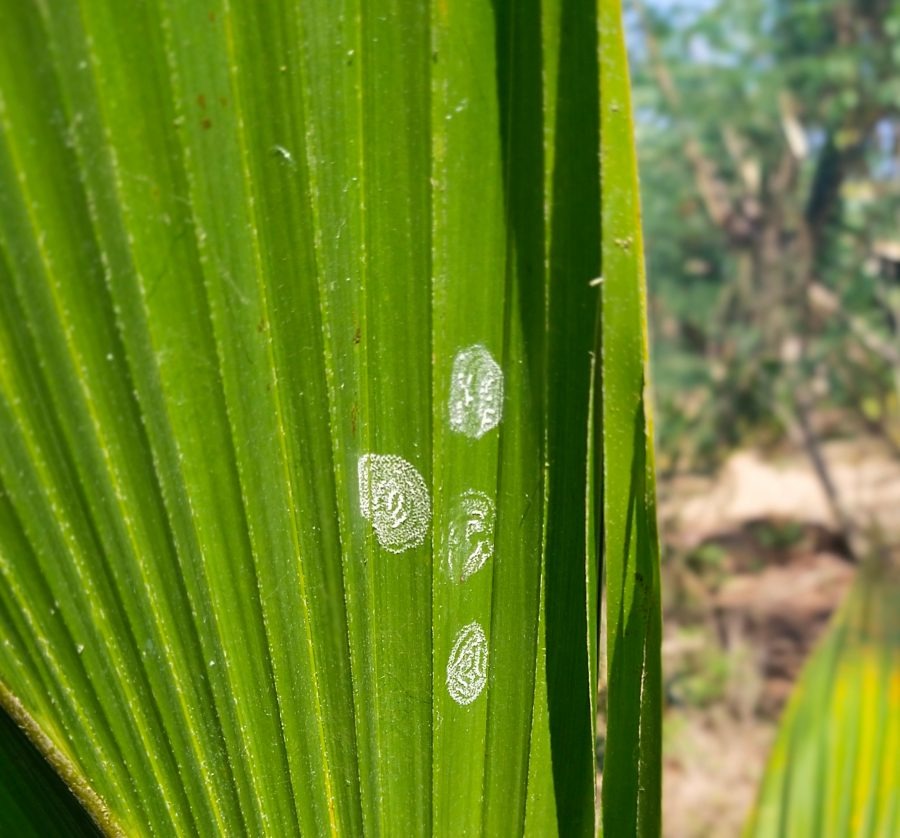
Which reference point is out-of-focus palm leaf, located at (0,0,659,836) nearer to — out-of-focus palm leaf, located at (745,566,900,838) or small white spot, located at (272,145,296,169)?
small white spot, located at (272,145,296,169)

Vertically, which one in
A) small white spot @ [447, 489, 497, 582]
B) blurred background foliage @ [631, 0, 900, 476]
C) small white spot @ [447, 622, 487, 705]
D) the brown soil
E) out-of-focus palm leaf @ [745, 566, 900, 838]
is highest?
blurred background foliage @ [631, 0, 900, 476]

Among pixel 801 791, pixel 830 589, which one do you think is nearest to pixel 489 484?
pixel 801 791

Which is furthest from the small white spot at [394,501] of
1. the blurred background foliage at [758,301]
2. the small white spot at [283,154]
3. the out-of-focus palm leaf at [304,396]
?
the blurred background foliage at [758,301]

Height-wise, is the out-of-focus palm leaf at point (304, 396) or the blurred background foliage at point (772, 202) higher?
the blurred background foliage at point (772, 202)

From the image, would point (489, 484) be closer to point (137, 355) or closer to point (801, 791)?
point (137, 355)

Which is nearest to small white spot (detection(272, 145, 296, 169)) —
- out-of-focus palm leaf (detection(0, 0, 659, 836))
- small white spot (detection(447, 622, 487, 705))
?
out-of-focus palm leaf (detection(0, 0, 659, 836))

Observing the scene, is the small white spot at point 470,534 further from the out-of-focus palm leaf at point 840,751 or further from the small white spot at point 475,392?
the out-of-focus palm leaf at point 840,751

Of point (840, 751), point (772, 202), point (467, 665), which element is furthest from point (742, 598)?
point (467, 665)
